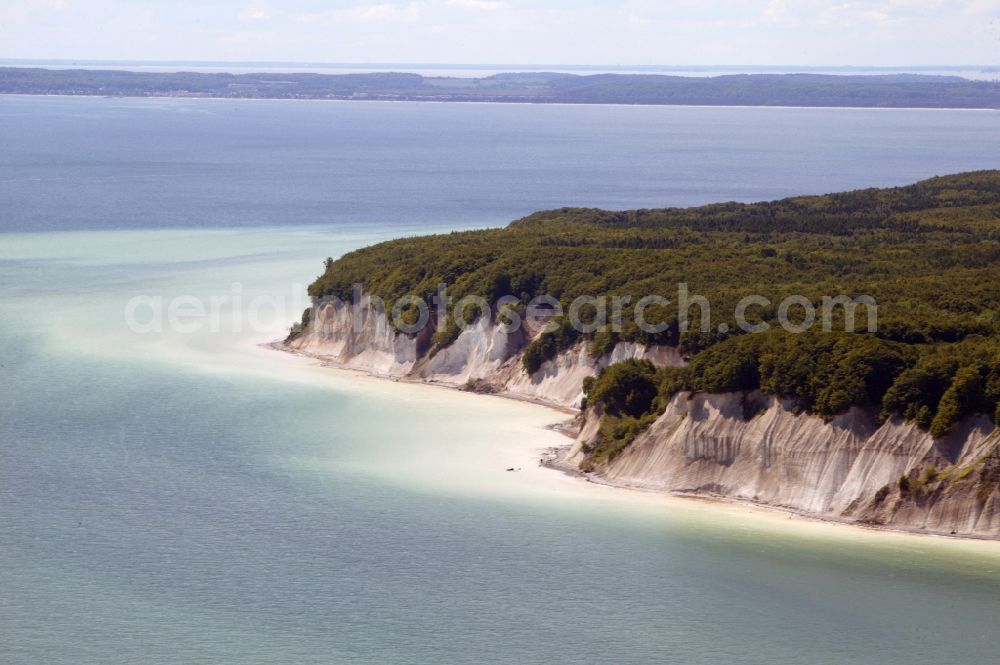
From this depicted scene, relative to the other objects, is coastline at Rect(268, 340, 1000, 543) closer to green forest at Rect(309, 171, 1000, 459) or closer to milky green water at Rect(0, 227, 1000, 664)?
milky green water at Rect(0, 227, 1000, 664)

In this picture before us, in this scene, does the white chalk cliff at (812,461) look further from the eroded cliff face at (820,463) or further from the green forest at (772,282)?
the green forest at (772,282)

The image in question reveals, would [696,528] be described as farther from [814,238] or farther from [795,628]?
[814,238]

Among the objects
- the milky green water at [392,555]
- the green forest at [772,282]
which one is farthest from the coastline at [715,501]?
the green forest at [772,282]

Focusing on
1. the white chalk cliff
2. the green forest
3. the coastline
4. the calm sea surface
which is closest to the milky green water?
the calm sea surface

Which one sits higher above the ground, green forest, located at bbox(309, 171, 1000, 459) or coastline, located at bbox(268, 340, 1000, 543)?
green forest, located at bbox(309, 171, 1000, 459)

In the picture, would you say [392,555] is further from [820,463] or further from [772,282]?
[772,282]

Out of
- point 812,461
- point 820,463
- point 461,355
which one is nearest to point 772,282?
point 461,355
